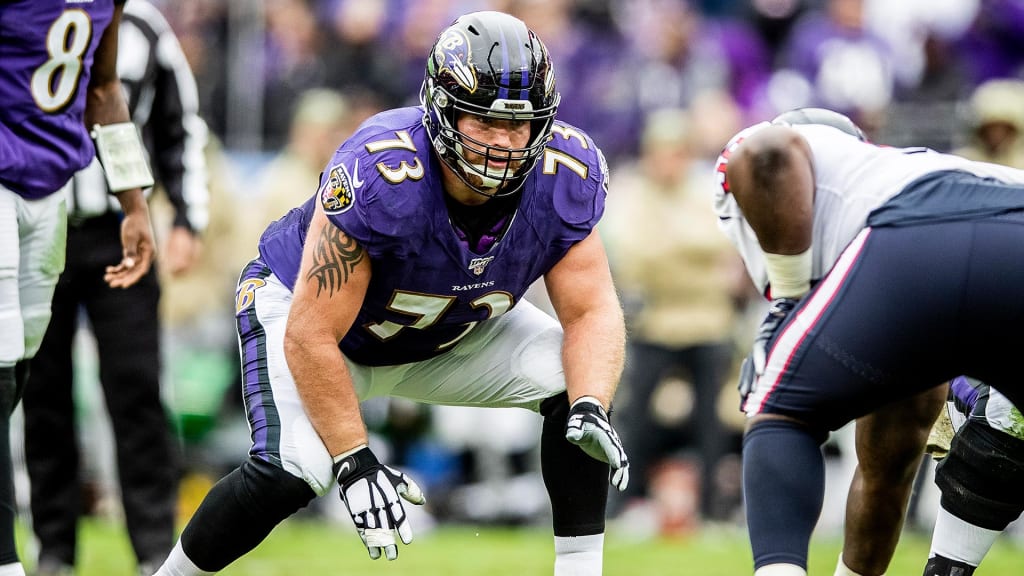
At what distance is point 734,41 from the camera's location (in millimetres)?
10023

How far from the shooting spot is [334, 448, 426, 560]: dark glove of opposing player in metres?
3.58

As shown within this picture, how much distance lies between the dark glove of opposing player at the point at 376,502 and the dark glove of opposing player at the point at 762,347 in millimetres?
890

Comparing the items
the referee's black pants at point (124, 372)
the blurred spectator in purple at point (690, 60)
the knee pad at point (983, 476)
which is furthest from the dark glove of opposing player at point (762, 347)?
the blurred spectator in purple at point (690, 60)

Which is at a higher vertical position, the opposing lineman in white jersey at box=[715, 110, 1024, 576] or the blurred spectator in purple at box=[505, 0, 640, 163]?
the opposing lineman in white jersey at box=[715, 110, 1024, 576]

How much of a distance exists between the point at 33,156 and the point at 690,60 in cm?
639

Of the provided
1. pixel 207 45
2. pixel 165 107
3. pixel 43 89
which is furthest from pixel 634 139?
pixel 43 89

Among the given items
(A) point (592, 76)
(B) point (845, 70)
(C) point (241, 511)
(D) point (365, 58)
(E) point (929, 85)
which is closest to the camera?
(C) point (241, 511)

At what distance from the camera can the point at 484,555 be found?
729 centimetres

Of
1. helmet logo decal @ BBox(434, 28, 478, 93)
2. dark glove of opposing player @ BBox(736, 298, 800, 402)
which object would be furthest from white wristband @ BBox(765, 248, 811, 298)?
helmet logo decal @ BBox(434, 28, 478, 93)

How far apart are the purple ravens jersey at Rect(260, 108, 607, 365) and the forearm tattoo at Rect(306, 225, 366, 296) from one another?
0.10 feet

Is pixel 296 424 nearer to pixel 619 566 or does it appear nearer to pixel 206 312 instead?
pixel 619 566

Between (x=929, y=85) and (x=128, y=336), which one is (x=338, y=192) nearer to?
(x=128, y=336)

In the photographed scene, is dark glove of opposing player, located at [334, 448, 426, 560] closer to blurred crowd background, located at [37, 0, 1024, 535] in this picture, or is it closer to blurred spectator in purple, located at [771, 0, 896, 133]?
blurred crowd background, located at [37, 0, 1024, 535]

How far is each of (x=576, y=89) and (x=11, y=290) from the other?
6.65 m
